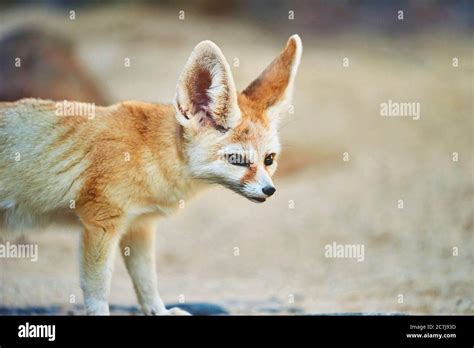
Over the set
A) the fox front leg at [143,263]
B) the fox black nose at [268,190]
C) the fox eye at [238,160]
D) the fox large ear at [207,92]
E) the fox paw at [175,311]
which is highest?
the fox large ear at [207,92]

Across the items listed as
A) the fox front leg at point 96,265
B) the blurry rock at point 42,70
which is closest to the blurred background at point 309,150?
the blurry rock at point 42,70

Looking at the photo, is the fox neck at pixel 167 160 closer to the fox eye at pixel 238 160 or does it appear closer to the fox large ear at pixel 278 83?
the fox eye at pixel 238 160

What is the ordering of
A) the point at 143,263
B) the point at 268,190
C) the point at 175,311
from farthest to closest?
the point at 175,311 → the point at 143,263 → the point at 268,190

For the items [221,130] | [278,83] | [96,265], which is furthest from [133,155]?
[278,83]

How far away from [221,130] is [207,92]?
0.22 metres

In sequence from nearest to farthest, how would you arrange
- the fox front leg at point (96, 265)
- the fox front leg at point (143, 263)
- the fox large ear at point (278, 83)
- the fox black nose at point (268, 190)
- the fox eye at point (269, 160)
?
the fox black nose at point (268, 190) → the fox front leg at point (96, 265) → the fox eye at point (269, 160) → the fox large ear at point (278, 83) → the fox front leg at point (143, 263)

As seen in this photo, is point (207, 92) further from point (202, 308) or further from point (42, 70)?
point (42, 70)

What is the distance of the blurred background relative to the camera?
17.5 ft

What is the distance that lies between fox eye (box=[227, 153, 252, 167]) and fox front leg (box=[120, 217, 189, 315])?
2.23 ft

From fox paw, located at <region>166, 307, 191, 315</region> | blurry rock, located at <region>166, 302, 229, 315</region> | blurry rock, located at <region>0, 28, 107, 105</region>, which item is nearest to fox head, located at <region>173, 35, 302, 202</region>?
fox paw, located at <region>166, 307, 191, 315</region>

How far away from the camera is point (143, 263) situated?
420 centimetres

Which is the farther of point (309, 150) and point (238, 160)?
point (309, 150)

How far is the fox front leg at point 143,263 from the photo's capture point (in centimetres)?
419
